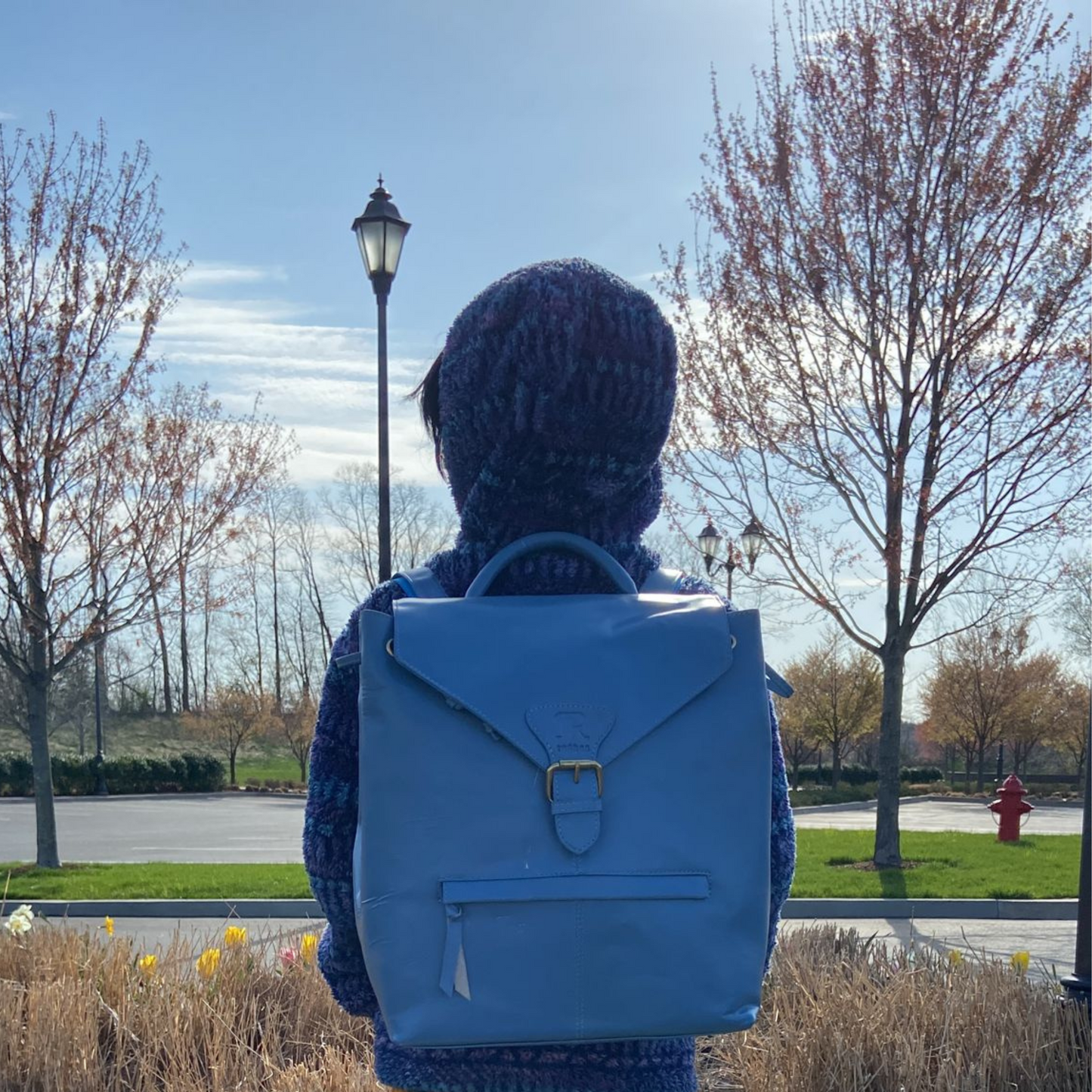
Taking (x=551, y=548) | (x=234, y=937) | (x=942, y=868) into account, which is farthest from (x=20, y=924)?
(x=942, y=868)

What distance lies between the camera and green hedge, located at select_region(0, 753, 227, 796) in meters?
29.2

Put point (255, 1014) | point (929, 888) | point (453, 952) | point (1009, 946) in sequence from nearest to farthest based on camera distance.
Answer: point (453, 952) → point (255, 1014) → point (1009, 946) → point (929, 888)

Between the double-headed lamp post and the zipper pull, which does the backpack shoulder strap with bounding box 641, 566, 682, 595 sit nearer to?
the zipper pull

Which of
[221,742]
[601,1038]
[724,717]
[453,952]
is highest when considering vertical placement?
[724,717]

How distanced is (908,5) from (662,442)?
33.7 ft

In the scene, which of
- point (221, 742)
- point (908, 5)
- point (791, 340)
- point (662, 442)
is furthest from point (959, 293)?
point (221, 742)

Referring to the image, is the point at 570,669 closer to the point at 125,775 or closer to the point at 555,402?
the point at 555,402

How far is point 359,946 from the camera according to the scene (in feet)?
5.04

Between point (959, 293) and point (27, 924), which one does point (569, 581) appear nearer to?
point (27, 924)

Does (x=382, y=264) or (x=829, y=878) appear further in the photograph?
(x=829, y=878)

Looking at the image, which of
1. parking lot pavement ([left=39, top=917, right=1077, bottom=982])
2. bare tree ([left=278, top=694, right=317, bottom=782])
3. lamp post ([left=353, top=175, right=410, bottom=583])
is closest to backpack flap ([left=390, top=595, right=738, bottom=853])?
parking lot pavement ([left=39, top=917, right=1077, bottom=982])

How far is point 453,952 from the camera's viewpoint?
129cm

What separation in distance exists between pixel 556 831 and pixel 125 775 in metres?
31.9

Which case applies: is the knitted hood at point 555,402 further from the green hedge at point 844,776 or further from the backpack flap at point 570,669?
the green hedge at point 844,776
